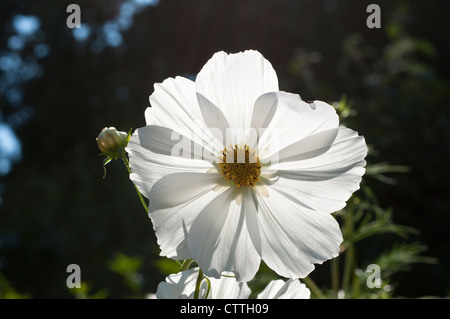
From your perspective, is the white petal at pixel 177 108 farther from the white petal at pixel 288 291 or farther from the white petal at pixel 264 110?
the white petal at pixel 288 291

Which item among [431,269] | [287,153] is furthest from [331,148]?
[431,269]

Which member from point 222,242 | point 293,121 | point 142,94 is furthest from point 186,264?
Result: point 142,94

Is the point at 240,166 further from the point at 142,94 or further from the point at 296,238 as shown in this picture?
the point at 142,94

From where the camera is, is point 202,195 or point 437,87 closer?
point 202,195

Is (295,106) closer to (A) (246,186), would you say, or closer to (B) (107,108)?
(A) (246,186)

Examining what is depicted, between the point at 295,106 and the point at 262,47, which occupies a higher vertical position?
the point at 262,47
